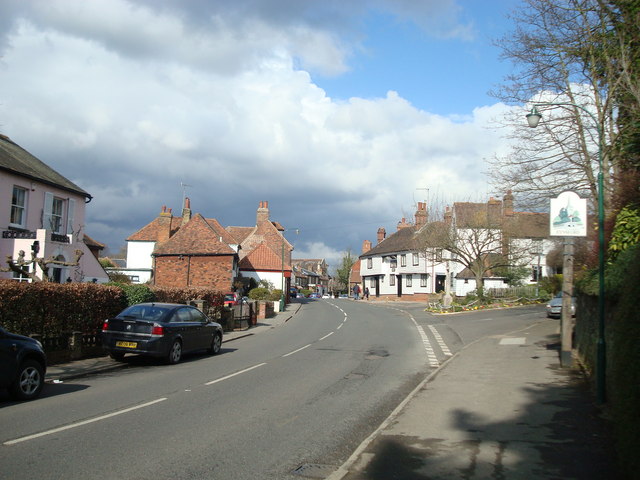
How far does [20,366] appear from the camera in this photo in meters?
9.36

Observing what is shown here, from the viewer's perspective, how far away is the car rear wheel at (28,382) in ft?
30.5

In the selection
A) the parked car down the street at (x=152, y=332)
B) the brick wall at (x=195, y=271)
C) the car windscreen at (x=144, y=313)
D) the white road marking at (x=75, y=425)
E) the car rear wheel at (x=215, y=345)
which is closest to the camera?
the white road marking at (x=75, y=425)

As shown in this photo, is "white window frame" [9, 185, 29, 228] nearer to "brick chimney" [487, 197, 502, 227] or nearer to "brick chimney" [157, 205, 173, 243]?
"brick chimney" [487, 197, 502, 227]

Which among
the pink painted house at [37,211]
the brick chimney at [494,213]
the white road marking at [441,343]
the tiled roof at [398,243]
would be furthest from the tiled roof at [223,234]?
the white road marking at [441,343]

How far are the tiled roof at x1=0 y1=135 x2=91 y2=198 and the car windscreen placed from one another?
11.4 meters

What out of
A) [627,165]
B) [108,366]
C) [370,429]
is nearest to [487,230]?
[627,165]

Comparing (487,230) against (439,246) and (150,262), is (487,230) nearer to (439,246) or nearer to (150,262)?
(439,246)

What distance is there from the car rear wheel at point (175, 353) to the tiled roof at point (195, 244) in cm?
2785

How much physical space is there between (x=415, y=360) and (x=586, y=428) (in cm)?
851

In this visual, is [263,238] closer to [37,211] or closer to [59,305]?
[37,211]

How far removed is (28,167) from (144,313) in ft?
45.3

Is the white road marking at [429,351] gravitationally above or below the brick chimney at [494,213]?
below

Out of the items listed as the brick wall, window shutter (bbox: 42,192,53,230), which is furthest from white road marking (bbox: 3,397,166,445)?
the brick wall

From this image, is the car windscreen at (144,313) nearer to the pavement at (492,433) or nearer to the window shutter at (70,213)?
the pavement at (492,433)
